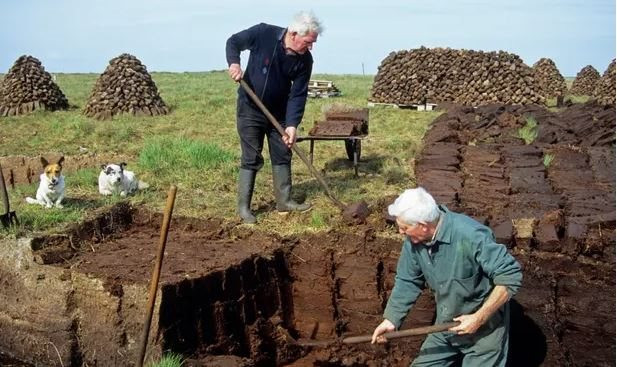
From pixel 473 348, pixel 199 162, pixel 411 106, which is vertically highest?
pixel 411 106

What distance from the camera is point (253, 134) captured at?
22.2ft

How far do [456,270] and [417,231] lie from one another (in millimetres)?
389

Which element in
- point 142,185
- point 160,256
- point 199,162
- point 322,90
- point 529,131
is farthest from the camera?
→ point 322,90

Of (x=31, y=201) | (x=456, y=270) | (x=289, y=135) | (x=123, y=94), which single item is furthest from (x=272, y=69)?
(x=123, y=94)

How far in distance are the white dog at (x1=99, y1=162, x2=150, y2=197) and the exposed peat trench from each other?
544 mm

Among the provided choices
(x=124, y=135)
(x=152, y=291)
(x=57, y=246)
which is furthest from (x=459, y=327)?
(x=124, y=135)

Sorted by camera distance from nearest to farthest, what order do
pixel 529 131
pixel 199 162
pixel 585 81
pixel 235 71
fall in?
pixel 235 71
pixel 199 162
pixel 529 131
pixel 585 81

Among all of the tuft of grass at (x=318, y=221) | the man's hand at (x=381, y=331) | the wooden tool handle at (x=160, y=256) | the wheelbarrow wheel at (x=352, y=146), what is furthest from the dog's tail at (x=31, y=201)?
the man's hand at (x=381, y=331)

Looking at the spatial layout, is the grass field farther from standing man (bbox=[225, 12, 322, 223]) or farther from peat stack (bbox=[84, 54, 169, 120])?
standing man (bbox=[225, 12, 322, 223])

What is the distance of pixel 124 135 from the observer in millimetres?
12555

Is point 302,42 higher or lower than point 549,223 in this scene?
higher

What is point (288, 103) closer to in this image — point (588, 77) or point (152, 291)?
point (152, 291)

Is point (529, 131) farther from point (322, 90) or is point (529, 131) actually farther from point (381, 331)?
point (322, 90)

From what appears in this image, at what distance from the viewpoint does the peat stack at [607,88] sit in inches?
843
